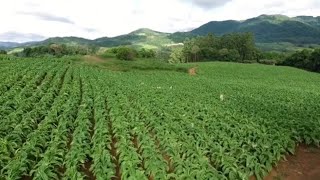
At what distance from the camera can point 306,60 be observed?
289 feet

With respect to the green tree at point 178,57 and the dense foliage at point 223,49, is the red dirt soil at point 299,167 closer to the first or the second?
the dense foliage at point 223,49

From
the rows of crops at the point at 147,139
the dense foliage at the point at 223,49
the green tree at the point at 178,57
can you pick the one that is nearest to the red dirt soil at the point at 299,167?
the rows of crops at the point at 147,139

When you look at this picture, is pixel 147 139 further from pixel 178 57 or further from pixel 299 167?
pixel 178 57

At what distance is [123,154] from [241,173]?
381 cm

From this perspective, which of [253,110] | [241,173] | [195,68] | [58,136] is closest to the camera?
[241,173]

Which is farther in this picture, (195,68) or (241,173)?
(195,68)

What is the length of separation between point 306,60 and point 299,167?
79.4m

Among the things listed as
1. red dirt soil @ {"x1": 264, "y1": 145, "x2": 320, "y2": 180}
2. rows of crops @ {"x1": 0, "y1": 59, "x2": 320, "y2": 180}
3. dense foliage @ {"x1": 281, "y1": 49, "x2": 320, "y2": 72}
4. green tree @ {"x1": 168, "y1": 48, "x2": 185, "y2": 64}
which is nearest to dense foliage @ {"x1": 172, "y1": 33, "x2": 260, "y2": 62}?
green tree @ {"x1": 168, "y1": 48, "x2": 185, "y2": 64}

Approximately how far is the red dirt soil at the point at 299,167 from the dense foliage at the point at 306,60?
2918 inches

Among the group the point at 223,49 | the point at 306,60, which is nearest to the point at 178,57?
the point at 223,49

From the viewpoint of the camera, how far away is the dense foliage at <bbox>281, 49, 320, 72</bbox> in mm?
85125

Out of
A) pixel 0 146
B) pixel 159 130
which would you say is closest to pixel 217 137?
pixel 159 130

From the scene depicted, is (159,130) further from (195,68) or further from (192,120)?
(195,68)

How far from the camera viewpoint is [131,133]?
16.2m
